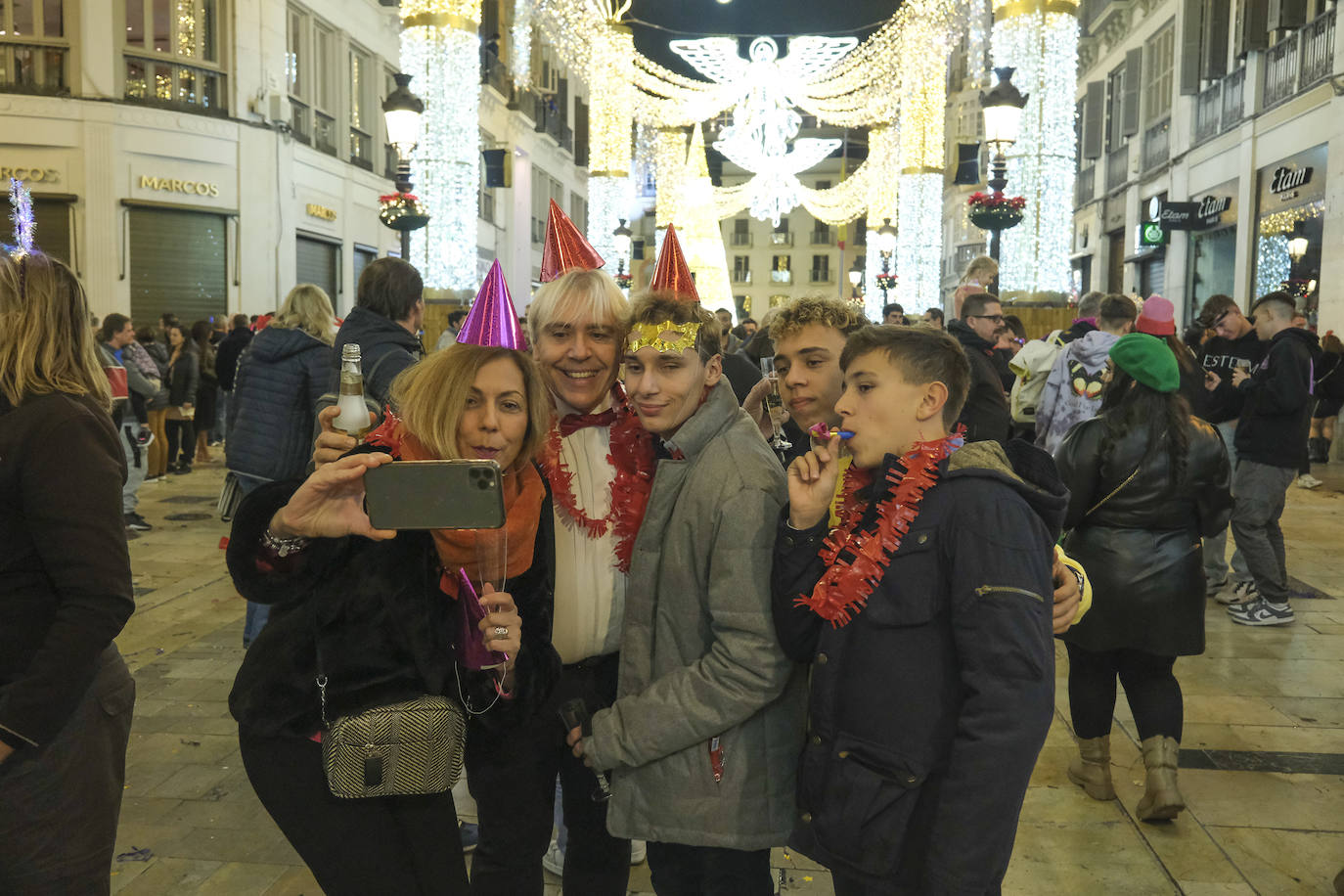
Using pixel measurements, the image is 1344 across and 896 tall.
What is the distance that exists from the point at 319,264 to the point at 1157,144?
19.0m

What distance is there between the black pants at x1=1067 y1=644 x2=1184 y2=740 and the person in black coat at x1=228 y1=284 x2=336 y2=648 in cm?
353

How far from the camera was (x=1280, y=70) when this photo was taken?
1755 cm

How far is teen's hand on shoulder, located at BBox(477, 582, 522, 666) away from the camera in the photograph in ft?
6.67

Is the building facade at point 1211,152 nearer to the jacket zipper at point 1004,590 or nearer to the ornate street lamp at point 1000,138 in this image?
the ornate street lamp at point 1000,138

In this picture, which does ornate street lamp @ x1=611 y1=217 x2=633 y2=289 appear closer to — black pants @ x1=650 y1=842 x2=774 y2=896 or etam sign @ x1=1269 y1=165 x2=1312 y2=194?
etam sign @ x1=1269 y1=165 x2=1312 y2=194

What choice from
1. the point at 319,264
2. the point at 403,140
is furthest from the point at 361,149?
the point at 403,140

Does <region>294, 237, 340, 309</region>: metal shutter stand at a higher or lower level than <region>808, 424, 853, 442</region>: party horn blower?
higher

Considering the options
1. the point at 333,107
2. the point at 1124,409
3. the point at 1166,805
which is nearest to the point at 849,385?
the point at 1124,409

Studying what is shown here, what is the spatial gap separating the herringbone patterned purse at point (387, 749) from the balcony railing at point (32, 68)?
18.2m

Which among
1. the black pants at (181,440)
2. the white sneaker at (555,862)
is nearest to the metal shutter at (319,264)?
the black pants at (181,440)

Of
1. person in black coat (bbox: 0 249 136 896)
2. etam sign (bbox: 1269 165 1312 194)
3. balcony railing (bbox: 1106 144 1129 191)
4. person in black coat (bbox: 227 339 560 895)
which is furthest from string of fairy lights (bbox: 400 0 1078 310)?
person in black coat (bbox: 0 249 136 896)

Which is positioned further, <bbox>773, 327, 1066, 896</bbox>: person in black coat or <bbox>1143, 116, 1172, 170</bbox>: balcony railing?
<bbox>1143, 116, 1172, 170</bbox>: balcony railing

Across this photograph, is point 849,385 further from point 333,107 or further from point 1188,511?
point 333,107

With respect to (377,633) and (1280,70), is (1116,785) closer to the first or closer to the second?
(377,633)
